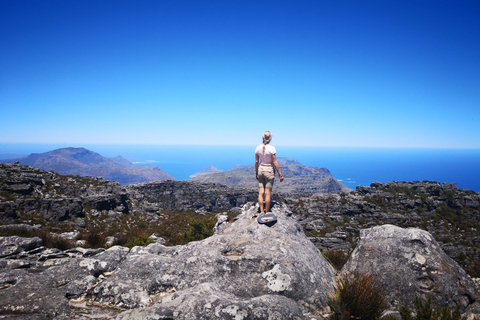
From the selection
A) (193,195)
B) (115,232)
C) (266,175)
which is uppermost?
(266,175)

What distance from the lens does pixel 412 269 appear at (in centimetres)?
654

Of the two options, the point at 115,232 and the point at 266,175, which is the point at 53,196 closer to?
the point at 115,232

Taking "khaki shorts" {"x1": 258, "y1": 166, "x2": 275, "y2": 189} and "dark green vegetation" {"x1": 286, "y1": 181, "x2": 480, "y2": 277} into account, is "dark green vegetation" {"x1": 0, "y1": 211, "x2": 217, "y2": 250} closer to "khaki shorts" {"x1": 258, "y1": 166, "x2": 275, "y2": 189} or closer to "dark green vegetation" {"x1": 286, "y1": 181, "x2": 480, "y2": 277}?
"khaki shorts" {"x1": 258, "y1": 166, "x2": 275, "y2": 189}

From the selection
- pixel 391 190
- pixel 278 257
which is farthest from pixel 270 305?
pixel 391 190

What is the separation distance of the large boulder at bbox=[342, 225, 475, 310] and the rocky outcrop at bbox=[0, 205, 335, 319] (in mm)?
1573

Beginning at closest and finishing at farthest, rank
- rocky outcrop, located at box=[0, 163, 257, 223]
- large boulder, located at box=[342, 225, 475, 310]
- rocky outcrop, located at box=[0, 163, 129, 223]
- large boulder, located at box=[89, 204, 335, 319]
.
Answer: large boulder, located at box=[89, 204, 335, 319] < large boulder, located at box=[342, 225, 475, 310] < rocky outcrop, located at box=[0, 163, 129, 223] < rocky outcrop, located at box=[0, 163, 257, 223]

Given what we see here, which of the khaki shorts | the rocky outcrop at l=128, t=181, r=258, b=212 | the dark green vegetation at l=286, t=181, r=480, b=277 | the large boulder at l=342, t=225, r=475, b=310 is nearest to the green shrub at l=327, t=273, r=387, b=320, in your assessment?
the large boulder at l=342, t=225, r=475, b=310

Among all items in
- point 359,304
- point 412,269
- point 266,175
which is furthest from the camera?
point 266,175

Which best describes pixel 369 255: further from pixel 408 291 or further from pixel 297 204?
pixel 297 204

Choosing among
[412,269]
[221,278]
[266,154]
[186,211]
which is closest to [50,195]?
[186,211]

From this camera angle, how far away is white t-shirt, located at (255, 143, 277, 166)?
28.2 feet

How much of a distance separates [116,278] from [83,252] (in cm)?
408

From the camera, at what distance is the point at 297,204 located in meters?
73.1

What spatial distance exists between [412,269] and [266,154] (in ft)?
19.0
